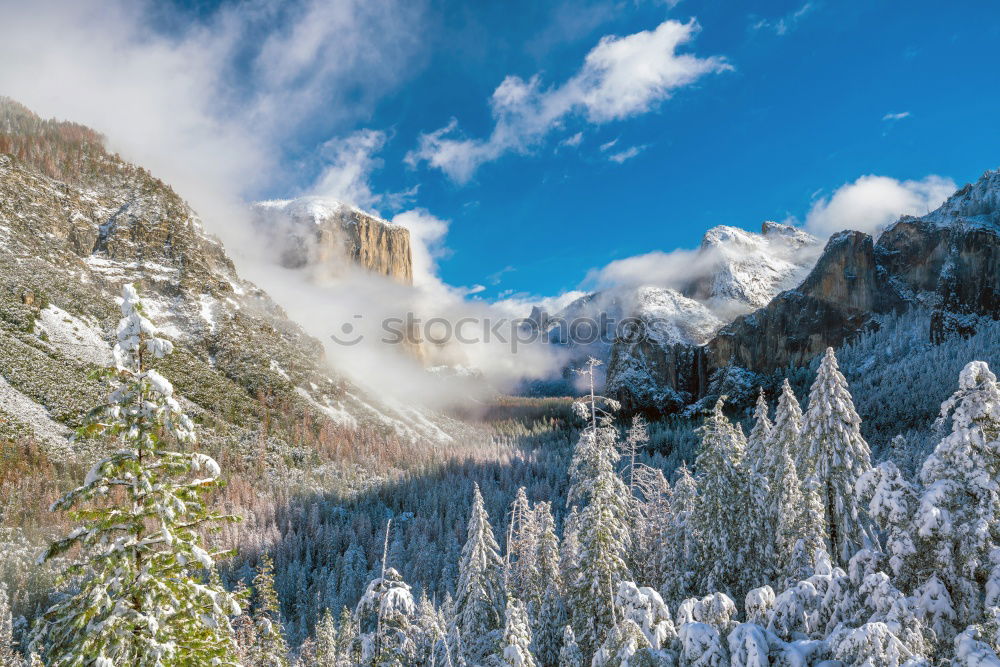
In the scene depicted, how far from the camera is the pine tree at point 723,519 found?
23.9 metres

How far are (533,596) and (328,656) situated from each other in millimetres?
19730

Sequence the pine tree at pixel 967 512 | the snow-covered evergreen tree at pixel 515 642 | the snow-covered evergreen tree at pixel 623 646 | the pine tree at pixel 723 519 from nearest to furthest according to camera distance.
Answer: the pine tree at pixel 967 512 → the snow-covered evergreen tree at pixel 623 646 → the snow-covered evergreen tree at pixel 515 642 → the pine tree at pixel 723 519

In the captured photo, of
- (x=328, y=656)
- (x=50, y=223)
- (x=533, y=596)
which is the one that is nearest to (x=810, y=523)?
(x=533, y=596)

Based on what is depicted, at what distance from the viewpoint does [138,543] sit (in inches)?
369

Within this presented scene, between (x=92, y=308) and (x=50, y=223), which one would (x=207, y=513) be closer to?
(x=92, y=308)

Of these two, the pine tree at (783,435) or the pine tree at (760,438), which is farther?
the pine tree at (760,438)

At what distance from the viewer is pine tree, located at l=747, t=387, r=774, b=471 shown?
27.3 metres

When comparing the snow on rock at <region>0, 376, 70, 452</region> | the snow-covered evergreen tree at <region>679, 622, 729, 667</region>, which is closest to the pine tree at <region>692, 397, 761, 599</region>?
the snow-covered evergreen tree at <region>679, 622, 729, 667</region>

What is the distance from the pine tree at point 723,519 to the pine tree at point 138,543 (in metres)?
20.5

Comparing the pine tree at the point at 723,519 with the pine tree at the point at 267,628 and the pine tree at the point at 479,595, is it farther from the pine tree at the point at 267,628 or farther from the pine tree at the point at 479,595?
the pine tree at the point at 267,628

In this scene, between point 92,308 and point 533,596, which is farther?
point 92,308

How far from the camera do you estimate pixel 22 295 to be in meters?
143

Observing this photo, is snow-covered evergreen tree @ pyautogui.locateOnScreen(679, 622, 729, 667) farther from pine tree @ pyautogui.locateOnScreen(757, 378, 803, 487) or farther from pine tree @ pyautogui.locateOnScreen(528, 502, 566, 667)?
pine tree @ pyautogui.locateOnScreen(757, 378, 803, 487)

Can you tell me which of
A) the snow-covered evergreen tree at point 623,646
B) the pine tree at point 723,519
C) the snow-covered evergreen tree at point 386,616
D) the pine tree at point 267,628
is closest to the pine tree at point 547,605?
the pine tree at point 723,519
